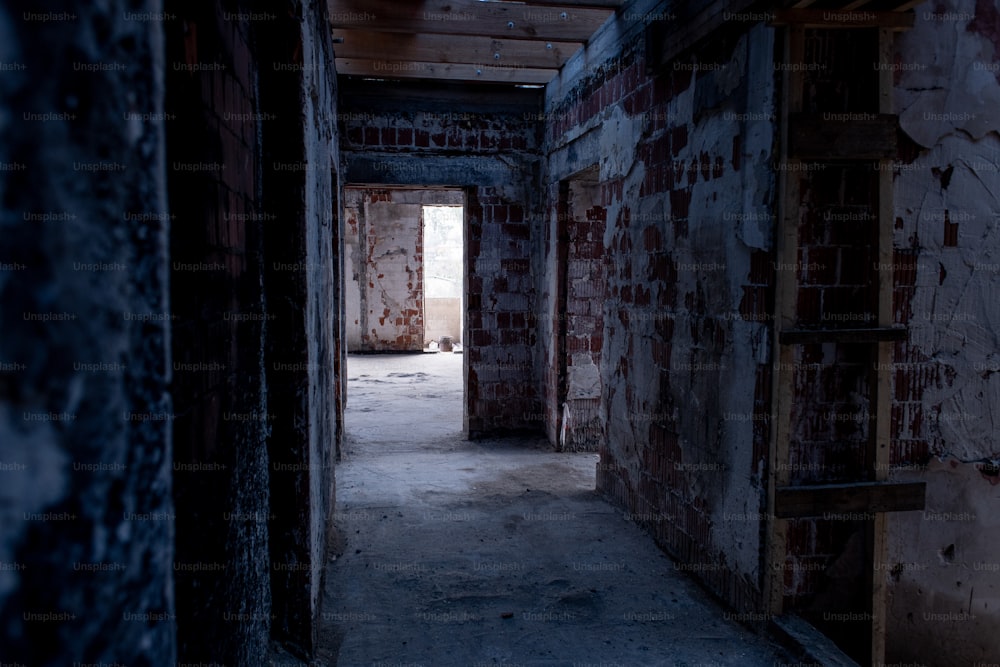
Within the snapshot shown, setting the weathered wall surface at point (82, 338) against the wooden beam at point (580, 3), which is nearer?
the weathered wall surface at point (82, 338)

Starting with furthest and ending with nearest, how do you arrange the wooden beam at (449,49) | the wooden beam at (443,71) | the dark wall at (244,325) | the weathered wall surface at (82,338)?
the wooden beam at (443,71)
the wooden beam at (449,49)
the dark wall at (244,325)
the weathered wall surface at (82,338)

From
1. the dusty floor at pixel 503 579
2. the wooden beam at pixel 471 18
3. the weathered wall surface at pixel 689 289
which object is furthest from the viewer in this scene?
the wooden beam at pixel 471 18

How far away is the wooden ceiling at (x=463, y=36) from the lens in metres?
4.20

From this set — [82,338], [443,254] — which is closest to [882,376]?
[82,338]

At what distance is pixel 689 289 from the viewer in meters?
3.23

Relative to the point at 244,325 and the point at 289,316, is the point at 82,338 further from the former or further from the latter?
the point at 289,316

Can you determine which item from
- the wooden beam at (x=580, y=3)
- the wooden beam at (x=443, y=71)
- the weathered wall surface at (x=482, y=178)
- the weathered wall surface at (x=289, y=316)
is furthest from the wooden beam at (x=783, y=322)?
the weathered wall surface at (x=482, y=178)

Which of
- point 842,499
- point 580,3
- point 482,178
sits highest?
point 580,3

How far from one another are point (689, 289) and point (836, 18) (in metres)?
1.24

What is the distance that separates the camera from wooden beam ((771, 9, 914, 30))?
2422 millimetres

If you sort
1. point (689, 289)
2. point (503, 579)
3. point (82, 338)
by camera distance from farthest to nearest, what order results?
point (689, 289)
point (503, 579)
point (82, 338)

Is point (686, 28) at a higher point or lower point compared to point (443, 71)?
lower

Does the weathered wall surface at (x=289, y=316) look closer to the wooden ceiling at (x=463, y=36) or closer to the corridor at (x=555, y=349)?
the corridor at (x=555, y=349)

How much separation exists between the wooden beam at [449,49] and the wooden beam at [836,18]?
258 cm
